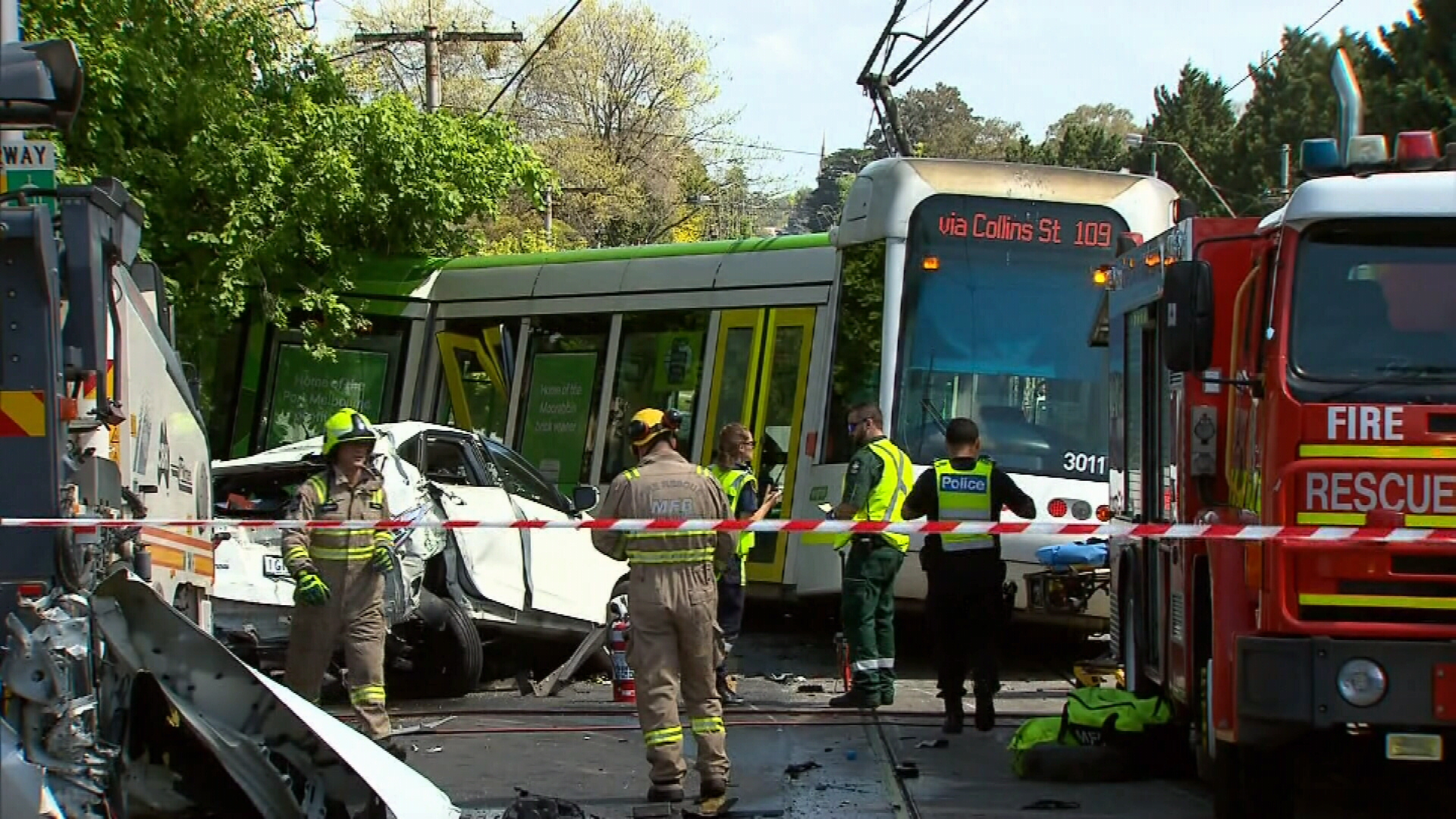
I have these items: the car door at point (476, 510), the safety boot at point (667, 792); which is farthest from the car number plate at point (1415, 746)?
the car door at point (476, 510)

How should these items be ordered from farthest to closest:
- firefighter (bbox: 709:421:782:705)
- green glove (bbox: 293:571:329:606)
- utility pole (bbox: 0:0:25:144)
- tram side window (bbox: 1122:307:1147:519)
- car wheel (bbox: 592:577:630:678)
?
car wheel (bbox: 592:577:630:678)
utility pole (bbox: 0:0:25:144)
firefighter (bbox: 709:421:782:705)
tram side window (bbox: 1122:307:1147:519)
green glove (bbox: 293:571:329:606)

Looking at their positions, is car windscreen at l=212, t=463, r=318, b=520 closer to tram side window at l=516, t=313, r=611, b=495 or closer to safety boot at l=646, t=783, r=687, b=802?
safety boot at l=646, t=783, r=687, b=802

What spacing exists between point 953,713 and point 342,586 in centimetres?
351

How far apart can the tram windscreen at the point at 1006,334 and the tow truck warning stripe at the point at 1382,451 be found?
20.1 ft

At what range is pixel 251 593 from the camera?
10.5m

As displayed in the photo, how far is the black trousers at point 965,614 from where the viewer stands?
33.9 feet

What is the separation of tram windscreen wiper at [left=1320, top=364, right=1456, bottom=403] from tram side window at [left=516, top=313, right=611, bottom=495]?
9.94 metres

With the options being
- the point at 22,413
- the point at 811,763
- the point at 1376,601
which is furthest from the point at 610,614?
the point at 22,413

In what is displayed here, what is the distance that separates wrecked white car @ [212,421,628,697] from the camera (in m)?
10.5

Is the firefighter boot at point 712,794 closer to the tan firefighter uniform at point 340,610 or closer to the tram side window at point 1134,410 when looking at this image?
the tan firefighter uniform at point 340,610

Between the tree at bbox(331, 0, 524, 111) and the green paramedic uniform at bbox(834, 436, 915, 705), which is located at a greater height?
the tree at bbox(331, 0, 524, 111)

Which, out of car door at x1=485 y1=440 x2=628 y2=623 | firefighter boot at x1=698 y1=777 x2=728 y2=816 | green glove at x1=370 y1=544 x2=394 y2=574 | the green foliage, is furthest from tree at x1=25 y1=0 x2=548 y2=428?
firefighter boot at x1=698 y1=777 x2=728 y2=816

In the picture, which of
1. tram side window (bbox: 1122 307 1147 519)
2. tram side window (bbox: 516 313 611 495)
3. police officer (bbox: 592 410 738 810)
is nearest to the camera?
police officer (bbox: 592 410 738 810)

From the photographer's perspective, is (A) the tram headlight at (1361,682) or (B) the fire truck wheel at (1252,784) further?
(B) the fire truck wheel at (1252,784)
